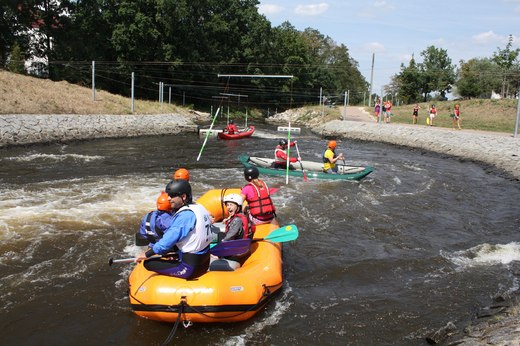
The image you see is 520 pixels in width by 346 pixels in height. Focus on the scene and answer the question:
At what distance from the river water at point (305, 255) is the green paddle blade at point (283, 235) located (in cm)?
75

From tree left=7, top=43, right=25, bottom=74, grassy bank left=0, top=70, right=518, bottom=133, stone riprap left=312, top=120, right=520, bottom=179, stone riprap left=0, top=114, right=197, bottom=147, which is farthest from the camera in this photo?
tree left=7, top=43, right=25, bottom=74

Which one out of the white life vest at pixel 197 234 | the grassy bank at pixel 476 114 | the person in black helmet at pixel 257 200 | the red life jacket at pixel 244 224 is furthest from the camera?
the grassy bank at pixel 476 114

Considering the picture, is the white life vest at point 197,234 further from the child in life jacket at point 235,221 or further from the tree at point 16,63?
the tree at point 16,63

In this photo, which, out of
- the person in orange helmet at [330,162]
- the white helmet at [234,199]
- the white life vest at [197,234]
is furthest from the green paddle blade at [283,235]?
the person in orange helmet at [330,162]

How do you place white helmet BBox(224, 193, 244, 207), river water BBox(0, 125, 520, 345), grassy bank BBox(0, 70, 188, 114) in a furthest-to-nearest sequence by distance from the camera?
grassy bank BBox(0, 70, 188, 114) → white helmet BBox(224, 193, 244, 207) → river water BBox(0, 125, 520, 345)

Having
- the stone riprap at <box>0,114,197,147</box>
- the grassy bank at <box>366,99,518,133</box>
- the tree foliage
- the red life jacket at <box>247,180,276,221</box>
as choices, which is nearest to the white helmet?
the red life jacket at <box>247,180,276,221</box>

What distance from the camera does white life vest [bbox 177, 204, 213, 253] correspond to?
16.2ft

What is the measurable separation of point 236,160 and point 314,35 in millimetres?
66799

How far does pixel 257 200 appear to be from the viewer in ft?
24.3

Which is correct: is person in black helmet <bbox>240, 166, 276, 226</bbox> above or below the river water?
above

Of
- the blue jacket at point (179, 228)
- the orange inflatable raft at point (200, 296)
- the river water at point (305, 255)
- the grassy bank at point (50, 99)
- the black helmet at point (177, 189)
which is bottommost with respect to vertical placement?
the river water at point (305, 255)

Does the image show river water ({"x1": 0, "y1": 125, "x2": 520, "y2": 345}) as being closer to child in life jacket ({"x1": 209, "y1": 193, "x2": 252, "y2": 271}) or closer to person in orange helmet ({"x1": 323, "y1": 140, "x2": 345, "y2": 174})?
person in orange helmet ({"x1": 323, "y1": 140, "x2": 345, "y2": 174})

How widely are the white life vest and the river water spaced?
107cm

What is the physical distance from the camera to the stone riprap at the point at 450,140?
60.0ft
